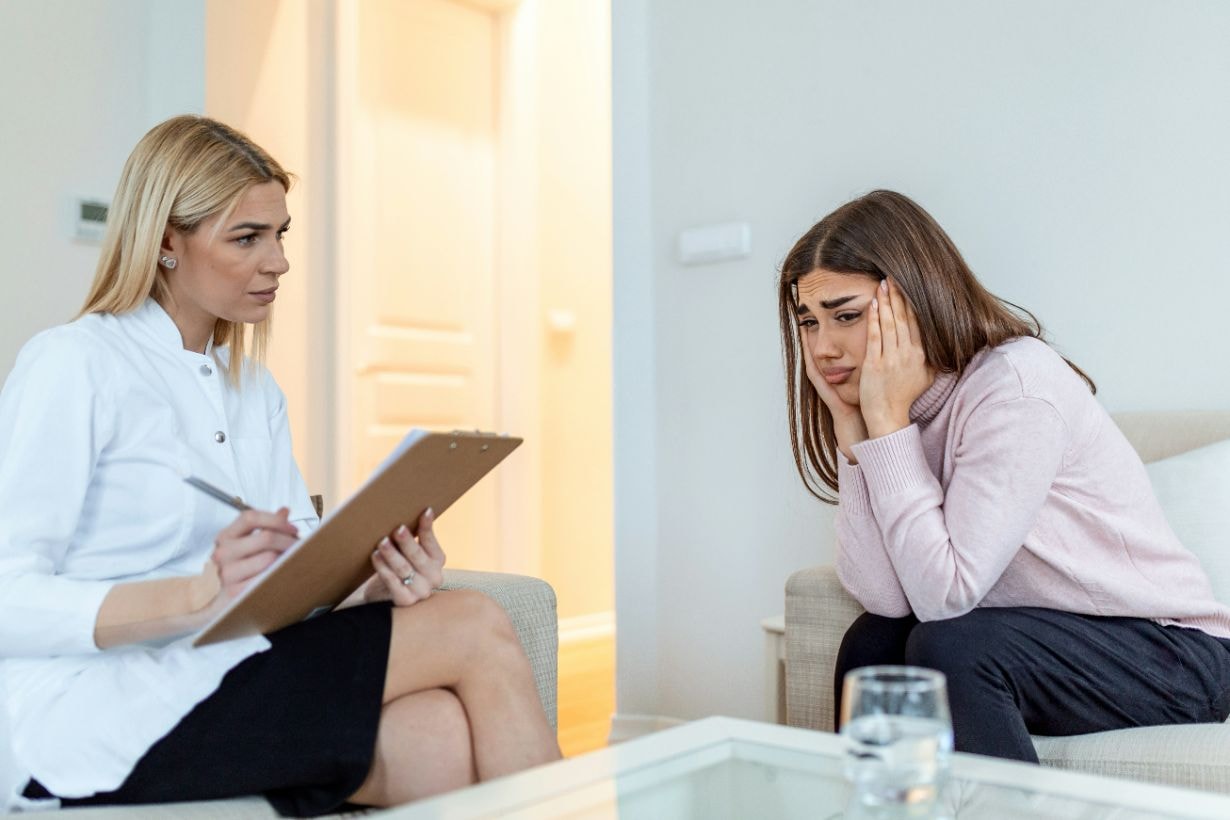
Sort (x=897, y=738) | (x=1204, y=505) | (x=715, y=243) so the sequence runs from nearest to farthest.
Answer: (x=897, y=738), (x=1204, y=505), (x=715, y=243)

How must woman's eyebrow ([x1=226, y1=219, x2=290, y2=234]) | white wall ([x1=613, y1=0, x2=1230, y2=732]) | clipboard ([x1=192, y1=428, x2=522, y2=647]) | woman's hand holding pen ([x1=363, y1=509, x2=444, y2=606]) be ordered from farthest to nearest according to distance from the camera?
white wall ([x1=613, y1=0, x2=1230, y2=732]) < woman's eyebrow ([x1=226, y1=219, x2=290, y2=234]) < woman's hand holding pen ([x1=363, y1=509, x2=444, y2=606]) < clipboard ([x1=192, y1=428, x2=522, y2=647])

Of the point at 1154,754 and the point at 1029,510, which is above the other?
the point at 1029,510

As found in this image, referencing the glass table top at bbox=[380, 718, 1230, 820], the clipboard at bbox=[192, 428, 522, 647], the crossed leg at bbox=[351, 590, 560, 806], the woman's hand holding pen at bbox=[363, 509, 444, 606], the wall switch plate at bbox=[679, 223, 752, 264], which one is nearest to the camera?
the glass table top at bbox=[380, 718, 1230, 820]

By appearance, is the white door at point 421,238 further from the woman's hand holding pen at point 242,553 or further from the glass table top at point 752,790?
the glass table top at point 752,790

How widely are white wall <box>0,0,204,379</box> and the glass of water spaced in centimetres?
198

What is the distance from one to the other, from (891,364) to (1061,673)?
0.44m

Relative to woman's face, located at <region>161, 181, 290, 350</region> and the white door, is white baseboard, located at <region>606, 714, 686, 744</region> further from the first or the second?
woman's face, located at <region>161, 181, 290, 350</region>

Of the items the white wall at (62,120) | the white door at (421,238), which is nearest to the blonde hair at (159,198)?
the white wall at (62,120)

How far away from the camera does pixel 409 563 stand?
1.29 meters

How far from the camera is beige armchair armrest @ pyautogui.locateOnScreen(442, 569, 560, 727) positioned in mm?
1558

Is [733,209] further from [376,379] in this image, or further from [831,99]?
[376,379]

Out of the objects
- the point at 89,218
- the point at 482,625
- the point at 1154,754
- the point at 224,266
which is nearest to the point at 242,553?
the point at 482,625

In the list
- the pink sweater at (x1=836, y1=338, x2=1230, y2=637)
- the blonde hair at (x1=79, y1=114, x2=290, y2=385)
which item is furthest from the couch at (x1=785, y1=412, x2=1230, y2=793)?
the blonde hair at (x1=79, y1=114, x2=290, y2=385)

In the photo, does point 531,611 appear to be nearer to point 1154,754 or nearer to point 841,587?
point 841,587
